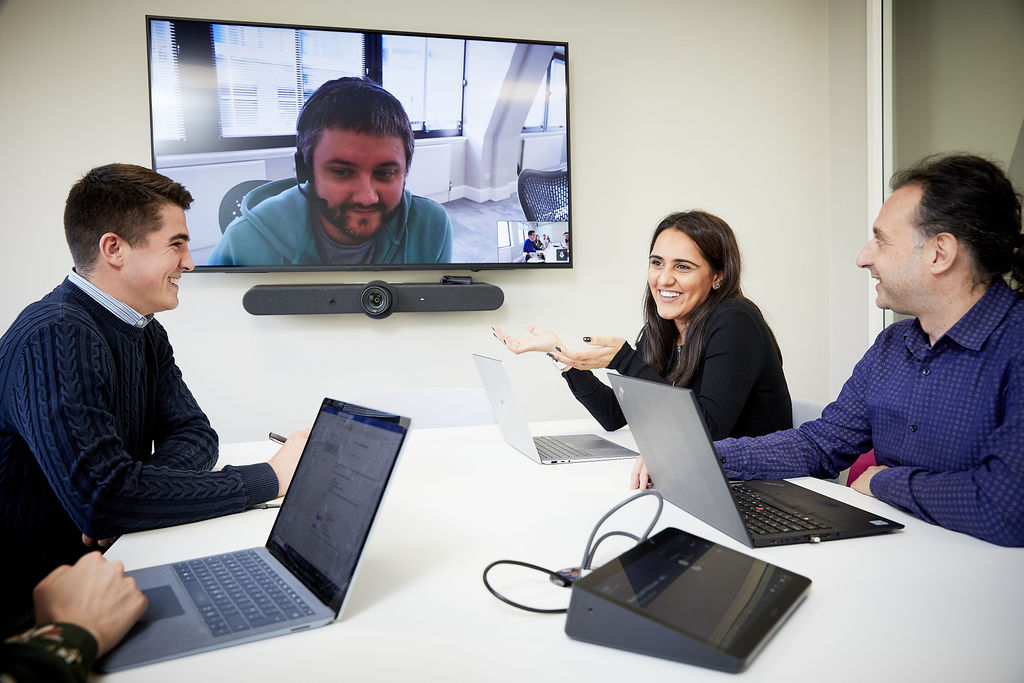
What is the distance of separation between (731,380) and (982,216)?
75cm

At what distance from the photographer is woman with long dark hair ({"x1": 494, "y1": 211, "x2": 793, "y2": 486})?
2.00 m

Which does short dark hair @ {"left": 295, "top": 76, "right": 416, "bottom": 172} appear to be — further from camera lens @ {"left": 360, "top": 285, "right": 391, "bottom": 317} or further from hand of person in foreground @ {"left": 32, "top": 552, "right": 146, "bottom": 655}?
hand of person in foreground @ {"left": 32, "top": 552, "right": 146, "bottom": 655}

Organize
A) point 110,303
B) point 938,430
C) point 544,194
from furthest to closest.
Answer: point 544,194, point 110,303, point 938,430

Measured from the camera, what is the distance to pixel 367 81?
3.15 m

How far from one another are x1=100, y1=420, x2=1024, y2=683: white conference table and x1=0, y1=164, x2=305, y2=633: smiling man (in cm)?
8

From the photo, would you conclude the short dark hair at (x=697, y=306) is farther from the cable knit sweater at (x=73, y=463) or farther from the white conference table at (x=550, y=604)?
the cable knit sweater at (x=73, y=463)

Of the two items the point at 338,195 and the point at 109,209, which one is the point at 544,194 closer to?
the point at 338,195

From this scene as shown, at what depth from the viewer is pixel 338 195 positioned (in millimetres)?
3125

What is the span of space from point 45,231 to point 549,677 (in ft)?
10.3

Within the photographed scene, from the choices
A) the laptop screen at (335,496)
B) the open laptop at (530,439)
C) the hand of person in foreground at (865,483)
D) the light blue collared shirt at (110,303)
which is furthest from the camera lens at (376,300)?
the hand of person in foreground at (865,483)

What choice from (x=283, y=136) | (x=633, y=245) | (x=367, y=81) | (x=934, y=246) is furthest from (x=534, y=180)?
(x=934, y=246)

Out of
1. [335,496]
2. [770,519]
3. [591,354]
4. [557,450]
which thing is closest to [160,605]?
[335,496]

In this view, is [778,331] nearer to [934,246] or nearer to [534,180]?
[534,180]

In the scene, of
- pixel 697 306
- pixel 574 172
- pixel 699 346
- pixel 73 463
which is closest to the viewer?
pixel 73 463
